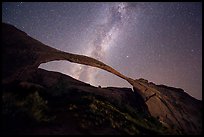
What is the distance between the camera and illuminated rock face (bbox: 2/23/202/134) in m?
15.0

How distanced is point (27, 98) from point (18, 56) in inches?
225

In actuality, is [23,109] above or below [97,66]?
below

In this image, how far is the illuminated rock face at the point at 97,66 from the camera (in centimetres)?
1498

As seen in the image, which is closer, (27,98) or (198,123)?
(27,98)

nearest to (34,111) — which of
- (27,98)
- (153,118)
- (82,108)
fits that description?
(27,98)

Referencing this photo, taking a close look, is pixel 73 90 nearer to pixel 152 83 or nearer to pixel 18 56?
pixel 18 56

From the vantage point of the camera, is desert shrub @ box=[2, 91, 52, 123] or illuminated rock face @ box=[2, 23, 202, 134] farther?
illuminated rock face @ box=[2, 23, 202, 134]

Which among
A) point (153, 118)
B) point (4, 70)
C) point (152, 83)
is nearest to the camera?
point (4, 70)

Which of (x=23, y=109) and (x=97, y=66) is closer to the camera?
(x=23, y=109)

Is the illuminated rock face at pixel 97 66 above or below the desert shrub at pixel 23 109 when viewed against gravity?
above

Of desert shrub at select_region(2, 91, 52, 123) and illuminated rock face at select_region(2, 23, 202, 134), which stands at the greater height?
illuminated rock face at select_region(2, 23, 202, 134)

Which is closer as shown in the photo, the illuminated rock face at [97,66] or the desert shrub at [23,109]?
the desert shrub at [23,109]

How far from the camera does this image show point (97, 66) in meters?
20.9

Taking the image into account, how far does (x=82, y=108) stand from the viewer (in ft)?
41.2
